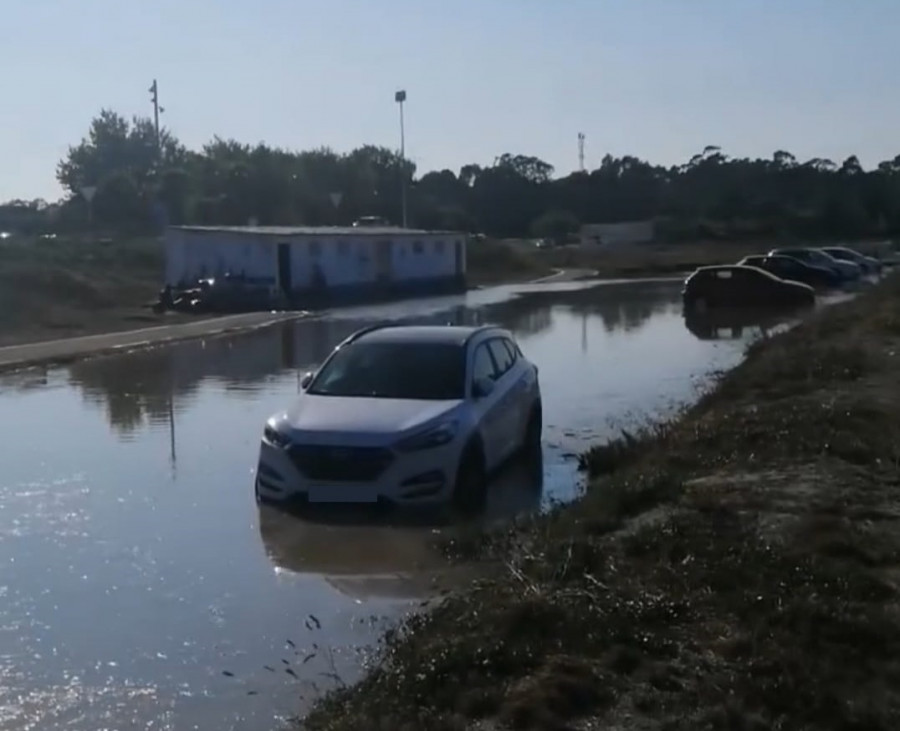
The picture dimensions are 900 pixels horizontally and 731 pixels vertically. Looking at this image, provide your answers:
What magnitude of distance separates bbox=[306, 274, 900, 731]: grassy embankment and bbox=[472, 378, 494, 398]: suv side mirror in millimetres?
2165

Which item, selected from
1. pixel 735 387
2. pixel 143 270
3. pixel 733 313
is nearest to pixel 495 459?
pixel 735 387

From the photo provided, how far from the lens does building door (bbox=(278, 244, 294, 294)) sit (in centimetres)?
5031

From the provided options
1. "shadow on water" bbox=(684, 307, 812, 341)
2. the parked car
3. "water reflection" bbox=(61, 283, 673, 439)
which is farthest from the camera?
the parked car

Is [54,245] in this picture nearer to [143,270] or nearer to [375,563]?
[143,270]

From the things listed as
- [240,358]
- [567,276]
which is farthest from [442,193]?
[240,358]

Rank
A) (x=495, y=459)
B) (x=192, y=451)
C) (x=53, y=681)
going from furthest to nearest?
(x=192, y=451) < (x=495, y=459) < (x=53, y=681)

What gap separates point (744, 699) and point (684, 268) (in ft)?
225

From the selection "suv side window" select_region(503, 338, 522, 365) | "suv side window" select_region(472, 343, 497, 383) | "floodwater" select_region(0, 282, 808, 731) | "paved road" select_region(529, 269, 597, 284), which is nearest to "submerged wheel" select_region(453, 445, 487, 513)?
"floodwater" select_region(0, 282, 808, 731)

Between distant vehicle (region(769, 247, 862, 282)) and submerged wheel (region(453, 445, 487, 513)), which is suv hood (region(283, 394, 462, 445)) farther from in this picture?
distant vehicle (region(769, 247, 862, 282))

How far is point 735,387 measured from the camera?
17.8 meters

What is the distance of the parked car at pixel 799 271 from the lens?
49.3 meters

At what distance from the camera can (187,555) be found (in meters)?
11.0

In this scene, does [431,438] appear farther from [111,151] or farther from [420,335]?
[111,151]

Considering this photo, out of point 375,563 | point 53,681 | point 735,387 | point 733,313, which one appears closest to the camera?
point 53,681
